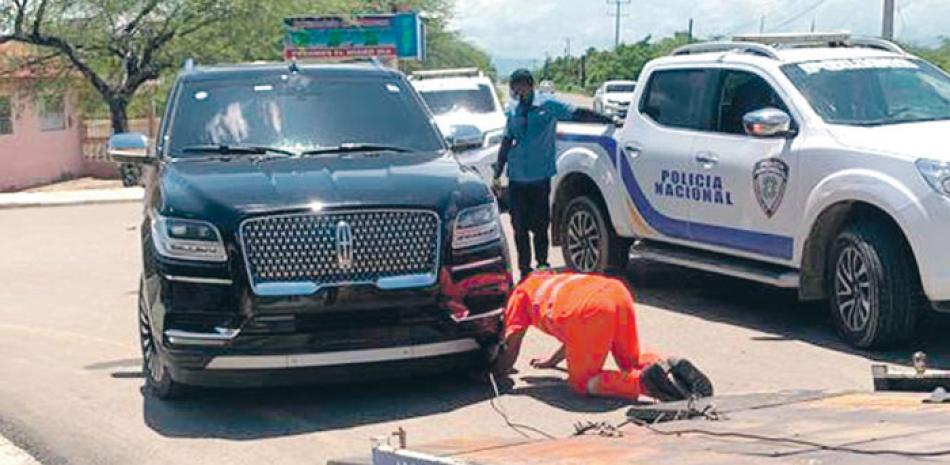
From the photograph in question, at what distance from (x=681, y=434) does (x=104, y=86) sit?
95.4 feet

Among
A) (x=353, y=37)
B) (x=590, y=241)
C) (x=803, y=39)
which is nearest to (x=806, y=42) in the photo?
(x=803, y=39)

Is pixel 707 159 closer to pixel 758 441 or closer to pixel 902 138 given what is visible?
pixel 902 138

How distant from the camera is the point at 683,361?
6578mm

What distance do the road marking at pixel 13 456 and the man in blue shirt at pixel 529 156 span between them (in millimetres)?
4988

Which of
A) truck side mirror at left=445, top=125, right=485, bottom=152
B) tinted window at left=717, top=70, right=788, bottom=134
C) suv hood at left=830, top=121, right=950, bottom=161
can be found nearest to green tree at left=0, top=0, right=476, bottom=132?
tinted window at left=717, top=70, right=788, bottom=134

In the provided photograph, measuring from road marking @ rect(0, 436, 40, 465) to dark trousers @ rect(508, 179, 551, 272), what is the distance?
5.05 m

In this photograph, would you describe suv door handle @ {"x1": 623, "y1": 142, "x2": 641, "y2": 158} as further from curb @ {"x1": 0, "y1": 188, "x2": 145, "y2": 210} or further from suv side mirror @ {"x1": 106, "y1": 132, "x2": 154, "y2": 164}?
curb @ {"x1": 0, "y1": 188, "x2": 145, "y2": 210}

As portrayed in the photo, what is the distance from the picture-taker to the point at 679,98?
1019cm

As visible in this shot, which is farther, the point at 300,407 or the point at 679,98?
the point at 679,98

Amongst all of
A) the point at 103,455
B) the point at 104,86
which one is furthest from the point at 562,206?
the point at 104,86

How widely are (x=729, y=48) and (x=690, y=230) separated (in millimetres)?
1382

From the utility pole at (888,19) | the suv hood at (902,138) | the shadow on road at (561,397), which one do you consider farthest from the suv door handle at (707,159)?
the utility pole at (888,19)

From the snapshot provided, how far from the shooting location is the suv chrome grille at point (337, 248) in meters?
6.71

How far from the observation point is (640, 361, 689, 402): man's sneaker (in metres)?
6.53
